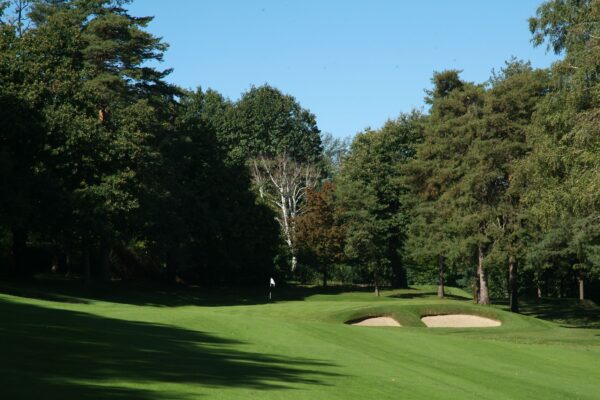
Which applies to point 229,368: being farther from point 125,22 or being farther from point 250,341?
point 125,22

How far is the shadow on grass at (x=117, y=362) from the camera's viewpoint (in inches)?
429

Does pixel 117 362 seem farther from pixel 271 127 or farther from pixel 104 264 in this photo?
pixel 271 127

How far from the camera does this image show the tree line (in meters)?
32.4

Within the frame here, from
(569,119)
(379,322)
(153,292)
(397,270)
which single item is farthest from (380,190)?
(569,119)

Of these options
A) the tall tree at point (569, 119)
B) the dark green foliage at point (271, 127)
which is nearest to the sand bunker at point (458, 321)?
the tall tree at point (569, 119)

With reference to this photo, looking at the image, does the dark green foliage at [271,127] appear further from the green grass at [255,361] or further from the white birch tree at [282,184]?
the green grass at [255,361]

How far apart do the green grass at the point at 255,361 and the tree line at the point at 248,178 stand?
7506 millimetres

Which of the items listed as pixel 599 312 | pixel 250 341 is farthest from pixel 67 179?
pixel 599 312

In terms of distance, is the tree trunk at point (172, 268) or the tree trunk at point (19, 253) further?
the tree trunk at point (172, 268)

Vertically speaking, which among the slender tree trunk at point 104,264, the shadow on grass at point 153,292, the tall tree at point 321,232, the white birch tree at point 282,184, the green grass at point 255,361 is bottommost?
the green grass at point 255,361

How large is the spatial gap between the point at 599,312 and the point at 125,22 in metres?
40.4

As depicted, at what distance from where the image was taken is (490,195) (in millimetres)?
51938

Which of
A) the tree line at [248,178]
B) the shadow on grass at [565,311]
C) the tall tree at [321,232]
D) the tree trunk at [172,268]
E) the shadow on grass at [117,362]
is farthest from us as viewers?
the tall tree at [321,232]

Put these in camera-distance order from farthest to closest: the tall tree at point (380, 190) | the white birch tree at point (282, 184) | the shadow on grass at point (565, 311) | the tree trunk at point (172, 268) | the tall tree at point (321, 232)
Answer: the white birch tree at point (282, 184) < the tall tree at point (321, 232) < the tall tree at point (380, 190) < the tree trunk at point (172, 268) < the shadow on grass at point (565, 311)
